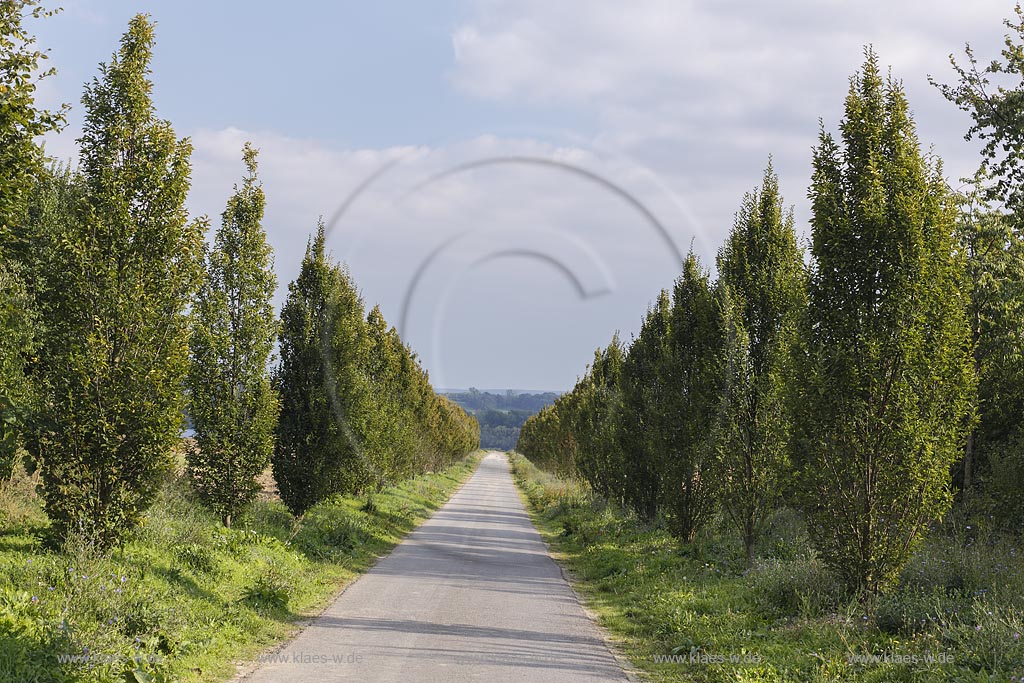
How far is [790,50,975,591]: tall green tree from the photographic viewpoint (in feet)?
35.3

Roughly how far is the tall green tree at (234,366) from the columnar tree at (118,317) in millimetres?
4983

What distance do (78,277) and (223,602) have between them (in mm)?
5270

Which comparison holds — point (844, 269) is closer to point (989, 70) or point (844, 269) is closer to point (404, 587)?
point (989, 70)

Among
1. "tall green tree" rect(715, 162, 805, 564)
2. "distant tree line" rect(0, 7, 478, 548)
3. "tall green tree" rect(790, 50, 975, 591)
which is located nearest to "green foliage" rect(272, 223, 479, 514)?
"distant tree line" rect(0, 7, 478, 548)

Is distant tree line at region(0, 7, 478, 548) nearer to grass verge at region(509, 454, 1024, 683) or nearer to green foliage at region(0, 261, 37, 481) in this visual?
green foliage at region(0, 261, 37, 481)

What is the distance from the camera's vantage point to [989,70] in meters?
16.2

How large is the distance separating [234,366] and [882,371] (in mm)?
13473

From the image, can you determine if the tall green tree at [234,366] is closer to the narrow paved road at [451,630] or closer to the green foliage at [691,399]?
the narrow paved road at [451,630]

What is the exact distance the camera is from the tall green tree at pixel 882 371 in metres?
10.8

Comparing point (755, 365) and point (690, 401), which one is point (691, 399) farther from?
point (755, 365)

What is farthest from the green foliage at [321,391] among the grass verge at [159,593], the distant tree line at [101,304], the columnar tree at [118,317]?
the columnar tree at [118,317]

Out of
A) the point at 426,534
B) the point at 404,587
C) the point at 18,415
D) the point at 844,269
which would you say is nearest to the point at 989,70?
the point at 844,269

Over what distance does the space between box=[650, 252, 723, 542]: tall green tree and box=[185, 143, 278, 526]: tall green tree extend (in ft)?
33.0

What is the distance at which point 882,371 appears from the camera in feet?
35.7
